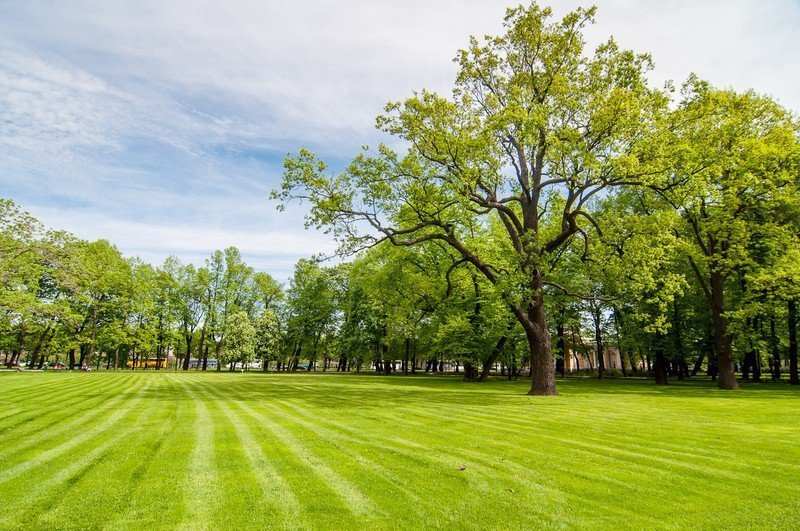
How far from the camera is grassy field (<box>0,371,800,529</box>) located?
520cm

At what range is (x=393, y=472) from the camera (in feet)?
22.6

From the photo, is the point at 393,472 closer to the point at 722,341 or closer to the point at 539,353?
the point at 539,353

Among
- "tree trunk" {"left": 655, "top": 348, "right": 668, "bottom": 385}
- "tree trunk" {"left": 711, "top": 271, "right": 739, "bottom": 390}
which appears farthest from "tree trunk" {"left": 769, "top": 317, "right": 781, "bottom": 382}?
"tree trunk" {"left": 711, "top": 271, "right": 739, "bottom": 390}

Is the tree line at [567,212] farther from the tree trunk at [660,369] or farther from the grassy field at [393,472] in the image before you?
the grassy field at [393,472]

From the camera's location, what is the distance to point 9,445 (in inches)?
340

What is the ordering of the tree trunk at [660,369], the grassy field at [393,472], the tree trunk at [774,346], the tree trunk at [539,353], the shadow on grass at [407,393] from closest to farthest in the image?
1. the grassy field at [393,472]
2. the shadow on grass at [407,393]
3. the tree trunk at [539,353]
4. the tree trunk at [774,346]
5. the tree trunk at [660,369]

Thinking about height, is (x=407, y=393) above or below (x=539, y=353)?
below

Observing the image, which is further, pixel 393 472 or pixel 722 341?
pixel 722 341

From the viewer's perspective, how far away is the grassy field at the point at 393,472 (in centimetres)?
520

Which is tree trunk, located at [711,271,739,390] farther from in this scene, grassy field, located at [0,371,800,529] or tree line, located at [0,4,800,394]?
grassy field, located at [0,371,800,529]

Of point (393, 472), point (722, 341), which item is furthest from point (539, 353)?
point (393, 472)

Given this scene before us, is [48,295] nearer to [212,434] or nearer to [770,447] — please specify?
Answer: [212,434]

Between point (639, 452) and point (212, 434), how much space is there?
8876 millimetres

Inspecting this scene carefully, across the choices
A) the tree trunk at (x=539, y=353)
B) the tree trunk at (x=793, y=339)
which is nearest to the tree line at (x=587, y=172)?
the tree trunk at (x=539, y=353)
